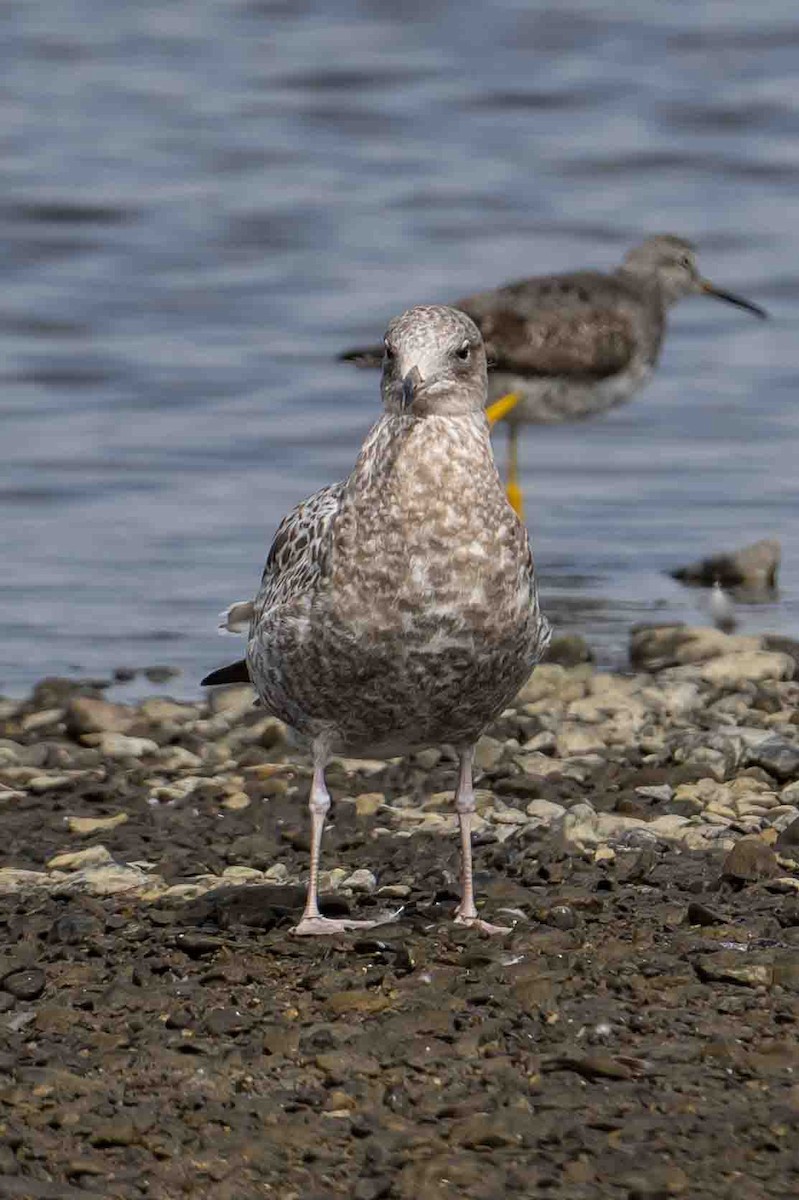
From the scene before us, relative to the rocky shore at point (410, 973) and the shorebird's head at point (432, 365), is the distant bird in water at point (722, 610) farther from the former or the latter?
the shorebird's head at point (432, 365)

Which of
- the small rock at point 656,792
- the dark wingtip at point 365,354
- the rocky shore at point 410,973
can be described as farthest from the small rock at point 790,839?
the dark wingtip at point 365,354

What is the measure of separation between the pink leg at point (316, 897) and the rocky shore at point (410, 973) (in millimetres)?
82

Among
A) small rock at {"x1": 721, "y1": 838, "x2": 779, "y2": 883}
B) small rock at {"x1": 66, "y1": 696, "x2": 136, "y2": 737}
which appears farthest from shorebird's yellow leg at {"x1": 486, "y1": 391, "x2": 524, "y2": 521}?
small rock at {"x1": 721, "y1": 838, "x2": 779, "y2": 883}

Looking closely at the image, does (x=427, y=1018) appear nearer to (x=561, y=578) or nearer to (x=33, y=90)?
(x=561, y=578)

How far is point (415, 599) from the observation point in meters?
6.44

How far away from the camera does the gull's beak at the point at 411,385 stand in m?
6.43

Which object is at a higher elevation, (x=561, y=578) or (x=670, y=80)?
(x=670, y=80)

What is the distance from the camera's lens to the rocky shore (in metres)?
5.22

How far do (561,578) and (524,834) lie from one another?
589cm

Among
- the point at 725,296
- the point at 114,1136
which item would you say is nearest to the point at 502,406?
the point at 725,296

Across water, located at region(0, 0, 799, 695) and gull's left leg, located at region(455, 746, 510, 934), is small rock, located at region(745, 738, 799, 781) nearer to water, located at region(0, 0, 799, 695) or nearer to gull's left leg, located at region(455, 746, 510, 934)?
gull's left leg, located at region(455, 746, 510, 934)

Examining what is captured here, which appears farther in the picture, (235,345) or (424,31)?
(424,31)

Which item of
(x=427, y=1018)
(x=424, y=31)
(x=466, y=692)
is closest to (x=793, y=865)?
(x=466, y=692)

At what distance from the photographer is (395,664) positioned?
648 centimetres
